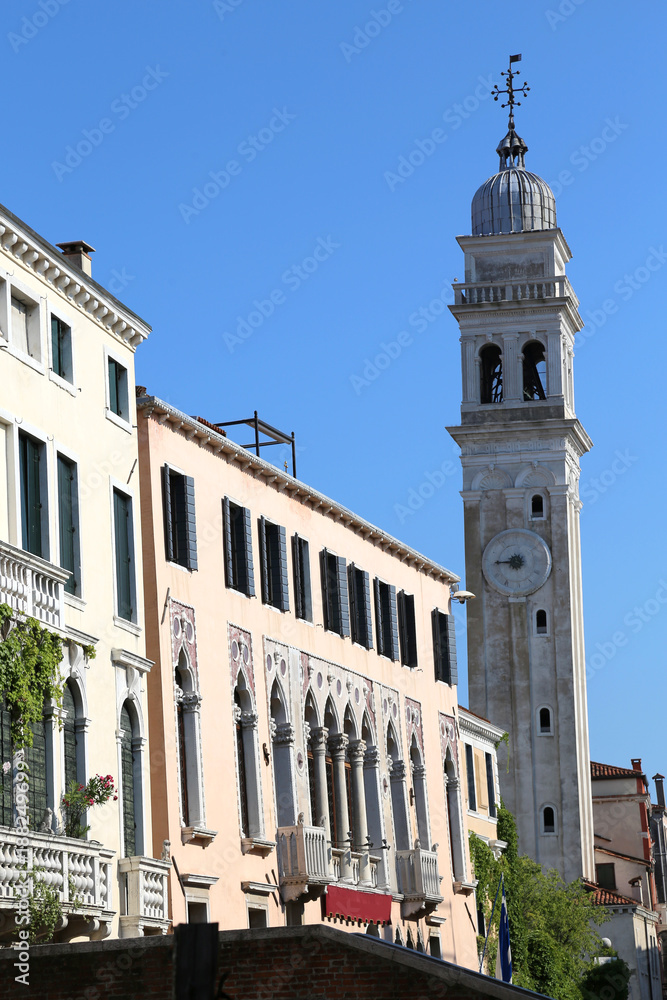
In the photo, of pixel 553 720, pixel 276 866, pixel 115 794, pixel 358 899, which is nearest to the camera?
pixel 115 794

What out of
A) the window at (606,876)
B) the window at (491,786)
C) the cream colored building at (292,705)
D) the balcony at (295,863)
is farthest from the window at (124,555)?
the window at (606,876)

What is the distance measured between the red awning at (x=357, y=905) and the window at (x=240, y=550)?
259 inches

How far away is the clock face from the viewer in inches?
2931

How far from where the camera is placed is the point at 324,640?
133 feet

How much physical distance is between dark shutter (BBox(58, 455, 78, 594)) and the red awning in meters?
11.8

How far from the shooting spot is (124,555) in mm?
31234

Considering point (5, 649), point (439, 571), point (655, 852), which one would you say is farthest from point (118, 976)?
point (655, 852)

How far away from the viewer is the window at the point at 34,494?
2759cm

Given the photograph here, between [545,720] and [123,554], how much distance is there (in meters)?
44.7

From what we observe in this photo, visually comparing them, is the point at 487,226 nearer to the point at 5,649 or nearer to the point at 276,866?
the point at 276,866

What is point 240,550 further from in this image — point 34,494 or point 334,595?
point 34,494

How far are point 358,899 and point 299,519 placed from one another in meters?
8.21

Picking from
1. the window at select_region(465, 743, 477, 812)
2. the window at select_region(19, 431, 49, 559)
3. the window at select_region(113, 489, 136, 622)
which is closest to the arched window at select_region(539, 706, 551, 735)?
the window at select_region(465, 743, 477, 812)

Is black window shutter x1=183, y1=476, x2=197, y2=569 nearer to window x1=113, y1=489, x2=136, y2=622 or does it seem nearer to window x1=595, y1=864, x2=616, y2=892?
window x1=113, y1=489, x2=136, y2=622
